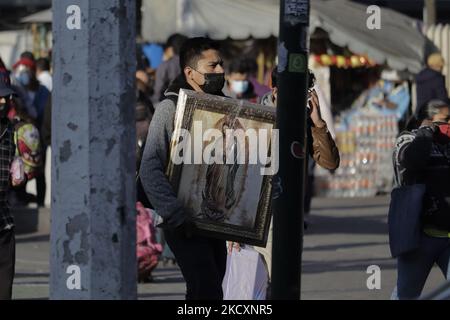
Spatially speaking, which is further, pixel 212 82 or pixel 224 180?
pixel 212 82

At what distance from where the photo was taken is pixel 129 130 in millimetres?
5805

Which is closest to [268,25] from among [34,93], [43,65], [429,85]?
[43,65]

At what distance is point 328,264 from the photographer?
13367 millimetres

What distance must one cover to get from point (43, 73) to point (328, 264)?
7540 millimetres

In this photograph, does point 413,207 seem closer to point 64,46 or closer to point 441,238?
point 441,238

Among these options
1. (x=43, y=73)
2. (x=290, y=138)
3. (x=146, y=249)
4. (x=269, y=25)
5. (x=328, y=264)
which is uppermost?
(x=269, y=25)

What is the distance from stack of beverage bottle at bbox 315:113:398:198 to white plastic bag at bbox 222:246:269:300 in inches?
529

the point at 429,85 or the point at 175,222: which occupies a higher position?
the point at 429,85

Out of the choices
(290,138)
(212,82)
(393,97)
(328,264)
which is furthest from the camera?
(393,97)

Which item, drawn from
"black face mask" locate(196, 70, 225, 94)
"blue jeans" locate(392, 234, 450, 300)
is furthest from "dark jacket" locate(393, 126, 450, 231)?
"black face mask" locate(196, 70, 225, 94)

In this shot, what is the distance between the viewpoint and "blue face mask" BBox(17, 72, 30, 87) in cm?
1798

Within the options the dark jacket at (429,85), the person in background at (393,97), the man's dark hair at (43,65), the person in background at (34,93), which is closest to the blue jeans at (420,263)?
the dark jacket at (429,85)

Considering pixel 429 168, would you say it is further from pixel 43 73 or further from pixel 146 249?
pixel 43 73

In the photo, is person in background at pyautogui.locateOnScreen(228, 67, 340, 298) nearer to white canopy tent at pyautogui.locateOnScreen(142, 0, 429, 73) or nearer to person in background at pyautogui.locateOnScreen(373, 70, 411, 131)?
white canopy tent at pyautogui.locateOnScreen(142, 0, 429, 73)
